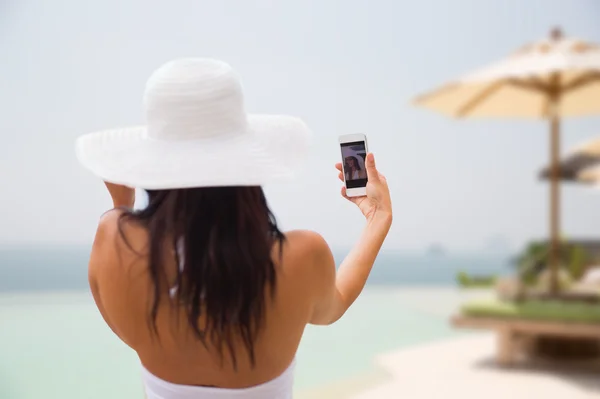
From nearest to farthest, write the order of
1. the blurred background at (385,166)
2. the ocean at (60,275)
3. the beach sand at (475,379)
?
1. the beach sand at (475,379)
2. the blurred background at (385,166)
3. the ocean at (60,275)

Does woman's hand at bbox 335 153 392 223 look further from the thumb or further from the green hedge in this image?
the green hedge

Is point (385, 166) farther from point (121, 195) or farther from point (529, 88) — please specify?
point (121, 195)

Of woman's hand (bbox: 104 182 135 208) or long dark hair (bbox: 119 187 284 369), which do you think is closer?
long dark hair (bbox: 119 187 284 369)

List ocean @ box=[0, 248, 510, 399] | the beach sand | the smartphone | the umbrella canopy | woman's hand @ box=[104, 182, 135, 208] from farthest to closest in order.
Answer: ocean @ box=[0, 248, 510, 399] → the umbrella canopy → the beach sand → the smartphone → woman's hand @ box=[104, 182, 135, 208]

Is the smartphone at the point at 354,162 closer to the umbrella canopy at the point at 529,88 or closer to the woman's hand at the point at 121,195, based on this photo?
the woman's hand at the point at 121,195

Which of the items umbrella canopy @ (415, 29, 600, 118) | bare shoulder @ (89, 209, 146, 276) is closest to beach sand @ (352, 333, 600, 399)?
umbrella canopy @ (415, 29, 600, 118)

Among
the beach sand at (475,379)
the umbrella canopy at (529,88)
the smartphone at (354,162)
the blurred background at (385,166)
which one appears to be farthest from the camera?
the blurred background at (385,166)

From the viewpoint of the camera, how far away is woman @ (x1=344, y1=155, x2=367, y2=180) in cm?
121

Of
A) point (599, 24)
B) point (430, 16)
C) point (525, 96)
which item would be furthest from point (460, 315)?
point (430, 16)

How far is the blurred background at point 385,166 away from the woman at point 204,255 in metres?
0.11

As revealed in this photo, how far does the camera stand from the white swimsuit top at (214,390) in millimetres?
978

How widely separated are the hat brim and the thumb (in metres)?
0.10

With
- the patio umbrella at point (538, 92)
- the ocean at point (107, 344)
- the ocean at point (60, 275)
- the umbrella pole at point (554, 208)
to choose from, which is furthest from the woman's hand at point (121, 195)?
the ocean at point (60, 275)

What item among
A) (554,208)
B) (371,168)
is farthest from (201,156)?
(554,208)
